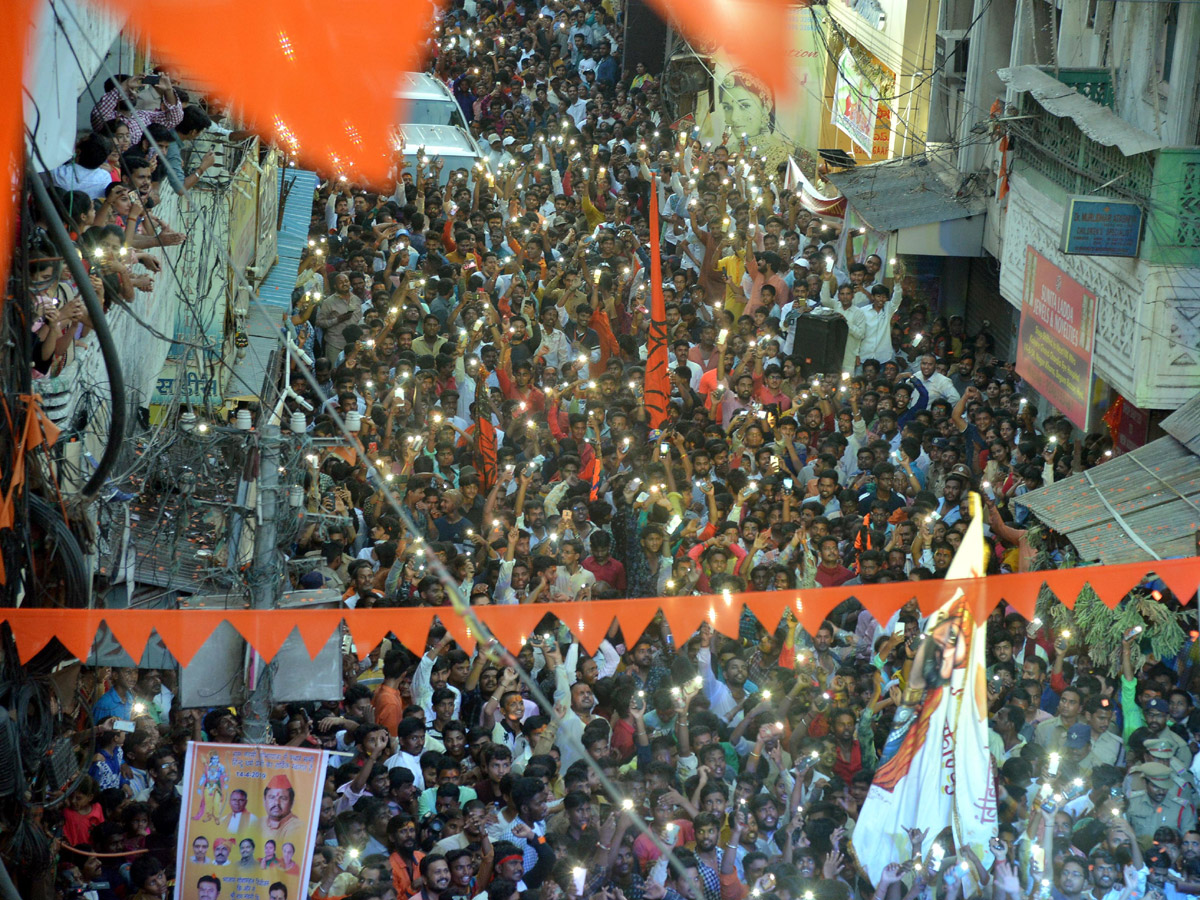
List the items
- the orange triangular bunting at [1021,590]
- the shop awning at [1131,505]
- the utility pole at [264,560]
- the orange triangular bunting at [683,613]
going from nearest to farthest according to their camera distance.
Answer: the utility pole at [264,560], the orange triangular bunting at [1021,590], the orange triangular bunting at [683,613], the shop awning at [1131,505]

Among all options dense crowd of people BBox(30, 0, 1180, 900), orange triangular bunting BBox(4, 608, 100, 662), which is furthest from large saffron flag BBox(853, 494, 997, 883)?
orange triangular bunting BBox(4, 608, 100, 662)

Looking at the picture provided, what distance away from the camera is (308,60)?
21.3 meters

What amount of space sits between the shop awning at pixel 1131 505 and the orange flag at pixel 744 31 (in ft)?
47.3

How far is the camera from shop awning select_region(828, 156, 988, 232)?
1700cm

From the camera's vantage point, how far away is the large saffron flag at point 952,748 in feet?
26.5

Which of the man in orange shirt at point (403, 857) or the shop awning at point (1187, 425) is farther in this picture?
the shop awning at point (1187, 425)

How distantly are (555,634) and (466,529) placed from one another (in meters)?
1.65

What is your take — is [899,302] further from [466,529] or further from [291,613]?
[291,613]

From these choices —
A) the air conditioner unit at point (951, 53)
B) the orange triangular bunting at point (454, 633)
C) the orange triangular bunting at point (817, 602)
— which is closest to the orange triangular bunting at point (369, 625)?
the orange triangular bunting at point (454, 633)

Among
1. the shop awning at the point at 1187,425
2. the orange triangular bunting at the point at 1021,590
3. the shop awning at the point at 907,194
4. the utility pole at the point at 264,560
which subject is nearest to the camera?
the utility pole at the point at 264,560

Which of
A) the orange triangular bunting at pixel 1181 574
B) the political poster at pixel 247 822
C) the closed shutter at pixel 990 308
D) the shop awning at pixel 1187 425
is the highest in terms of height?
the orange triangular bunting at pixel 1181 574

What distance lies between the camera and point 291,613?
8117 mm

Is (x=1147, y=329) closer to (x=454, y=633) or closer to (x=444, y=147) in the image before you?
(x=454, y=633)

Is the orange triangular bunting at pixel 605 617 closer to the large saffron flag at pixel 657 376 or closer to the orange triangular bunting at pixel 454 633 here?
the orange triangular bunting at pixel 454 633
